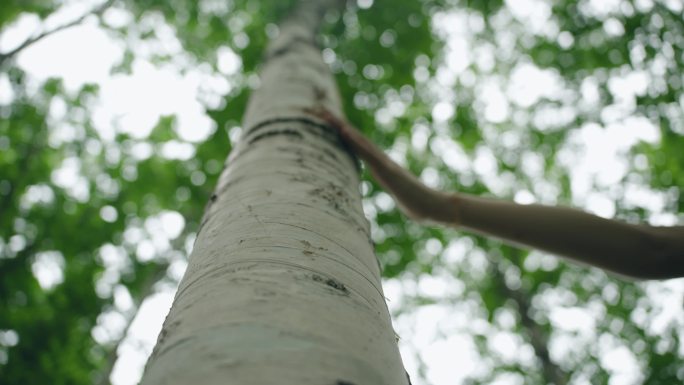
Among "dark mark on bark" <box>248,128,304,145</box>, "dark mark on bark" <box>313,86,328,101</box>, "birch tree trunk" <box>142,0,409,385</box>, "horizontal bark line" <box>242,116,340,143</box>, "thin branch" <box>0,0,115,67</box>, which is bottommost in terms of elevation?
"birch tree trunk" <box>142,0,409,385</box>

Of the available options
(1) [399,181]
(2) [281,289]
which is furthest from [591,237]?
(2) [281,289]

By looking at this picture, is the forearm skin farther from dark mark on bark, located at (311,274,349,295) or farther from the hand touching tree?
dark mark on bark, located at (311,274,349,295)

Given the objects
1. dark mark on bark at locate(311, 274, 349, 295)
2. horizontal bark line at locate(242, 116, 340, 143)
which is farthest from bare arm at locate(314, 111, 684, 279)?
dark mark on bark at locate(311, 274, 349, 295)

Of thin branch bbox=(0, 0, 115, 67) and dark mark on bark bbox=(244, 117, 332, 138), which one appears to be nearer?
dark mark on bark bbox=(244, 117, 332, 138)

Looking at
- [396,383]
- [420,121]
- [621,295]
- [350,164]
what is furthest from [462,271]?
[396,383]

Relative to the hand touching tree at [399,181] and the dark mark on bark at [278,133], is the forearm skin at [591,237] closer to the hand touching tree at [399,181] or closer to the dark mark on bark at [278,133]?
the hand touching tree at [399,181]

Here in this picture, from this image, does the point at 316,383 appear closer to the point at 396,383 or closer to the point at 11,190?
the point at 396,383

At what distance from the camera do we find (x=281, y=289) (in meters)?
0.84

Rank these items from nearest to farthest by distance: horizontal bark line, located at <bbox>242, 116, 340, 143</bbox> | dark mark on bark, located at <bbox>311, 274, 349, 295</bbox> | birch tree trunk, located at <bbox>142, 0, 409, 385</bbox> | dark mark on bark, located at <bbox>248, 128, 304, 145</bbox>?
birch tree trunk, located at <bbox>142, 0, 409, 385</bbox>
dark mark on bark, located at <bbox>311, 274, 349, 295</bbox>
dark mark on bark, located at <bbox>248, 128, 304, 145</bbox>
horizontal bark line, located at <bbox>242, 116, 340, 143</bbox>

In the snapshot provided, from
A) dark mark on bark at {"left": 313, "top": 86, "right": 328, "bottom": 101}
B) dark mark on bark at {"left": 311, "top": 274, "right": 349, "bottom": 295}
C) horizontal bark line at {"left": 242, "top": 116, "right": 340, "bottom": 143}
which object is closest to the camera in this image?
dark mark on bark at {"left": 311, "top": 274, "right": 349, "bottom": 295}

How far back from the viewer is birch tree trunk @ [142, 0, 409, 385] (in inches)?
26.7

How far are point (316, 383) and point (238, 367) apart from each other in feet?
0.40

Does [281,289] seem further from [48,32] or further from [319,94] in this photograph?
[48,32]

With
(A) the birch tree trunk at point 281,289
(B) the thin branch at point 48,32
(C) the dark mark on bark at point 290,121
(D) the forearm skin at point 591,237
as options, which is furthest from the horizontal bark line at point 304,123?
(B) the thin branch at point 48,32
